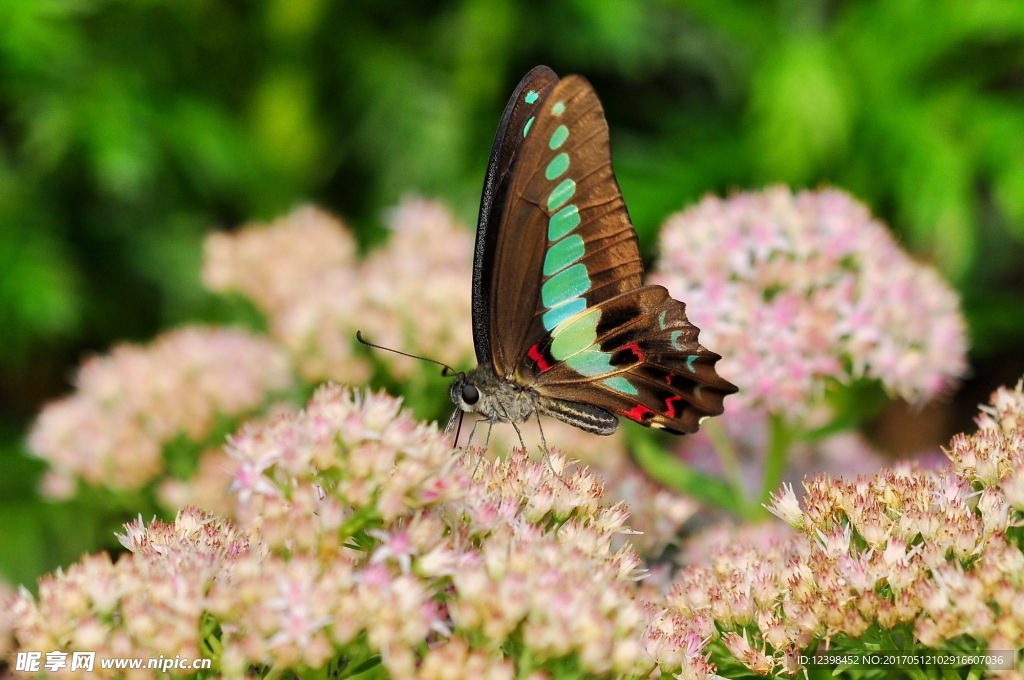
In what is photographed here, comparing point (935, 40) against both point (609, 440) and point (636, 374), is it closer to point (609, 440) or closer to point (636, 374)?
point (609, 440)

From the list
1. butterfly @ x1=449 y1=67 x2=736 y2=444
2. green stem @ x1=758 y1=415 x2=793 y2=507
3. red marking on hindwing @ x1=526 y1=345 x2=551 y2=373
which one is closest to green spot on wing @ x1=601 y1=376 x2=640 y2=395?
butterfly @ x1=449 y1=67 x2=736 y2=444

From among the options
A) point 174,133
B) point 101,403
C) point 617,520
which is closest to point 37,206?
point 174,133

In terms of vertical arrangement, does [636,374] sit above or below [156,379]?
below

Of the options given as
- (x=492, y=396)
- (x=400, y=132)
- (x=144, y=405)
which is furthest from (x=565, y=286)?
(x=400, y=132)

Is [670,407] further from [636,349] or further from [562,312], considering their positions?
[562,312]

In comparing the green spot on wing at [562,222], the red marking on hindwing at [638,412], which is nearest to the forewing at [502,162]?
the green spot on wing at [562,222]
